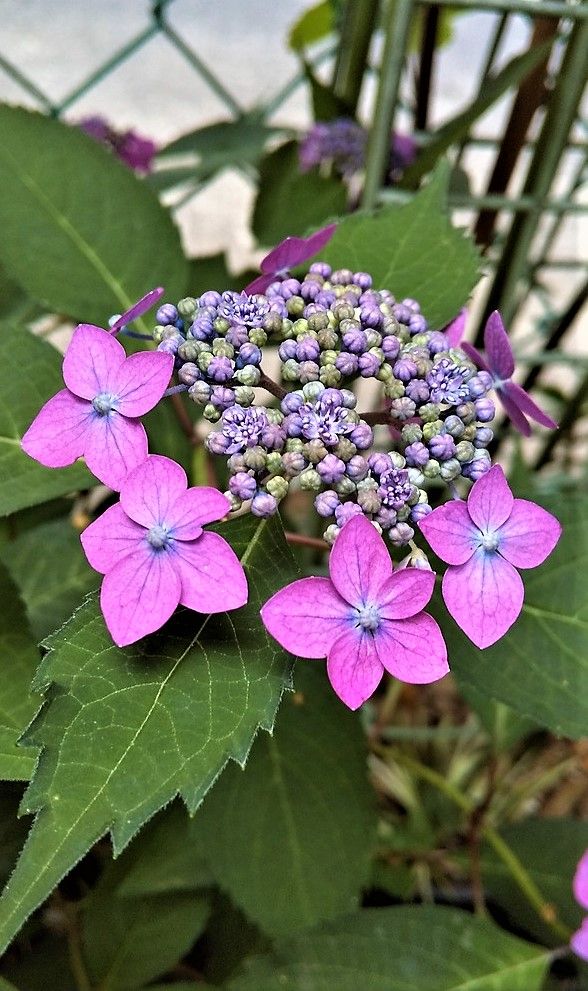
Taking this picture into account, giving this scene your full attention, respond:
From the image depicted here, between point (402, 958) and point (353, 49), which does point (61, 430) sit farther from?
point (353, 49)

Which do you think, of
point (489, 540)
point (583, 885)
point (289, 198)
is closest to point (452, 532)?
point (489, 540)

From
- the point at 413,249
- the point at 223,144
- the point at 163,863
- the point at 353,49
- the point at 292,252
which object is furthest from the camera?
the point at 223,144

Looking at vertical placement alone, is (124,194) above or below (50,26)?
below

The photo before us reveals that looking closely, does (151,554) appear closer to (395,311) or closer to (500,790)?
(395,311)

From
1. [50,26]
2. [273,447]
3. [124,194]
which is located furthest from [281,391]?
[50,26]

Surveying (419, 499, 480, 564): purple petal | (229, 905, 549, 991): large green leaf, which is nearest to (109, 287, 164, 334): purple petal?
(419, 499, 480, 564): purple petal

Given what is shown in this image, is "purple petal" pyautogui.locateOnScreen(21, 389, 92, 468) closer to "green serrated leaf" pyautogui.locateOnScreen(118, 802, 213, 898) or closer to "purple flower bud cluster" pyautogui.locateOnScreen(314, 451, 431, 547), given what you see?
"purple flower bud cluster" pyautogui.locateOnScreen(314, 451, 431, 547)
